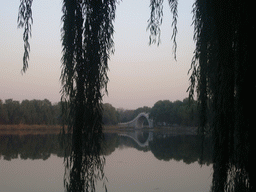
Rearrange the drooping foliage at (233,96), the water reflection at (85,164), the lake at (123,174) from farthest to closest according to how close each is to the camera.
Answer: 1. the lake at (123,174)
2. the drooping foliage at (233,96)
3. the water reflection at (85,164)

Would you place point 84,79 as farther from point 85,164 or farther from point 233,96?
point 233,96

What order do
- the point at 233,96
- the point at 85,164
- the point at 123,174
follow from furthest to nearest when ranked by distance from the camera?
1. the point at 123,174
2. the point at 233,96
3. the point at 85,164

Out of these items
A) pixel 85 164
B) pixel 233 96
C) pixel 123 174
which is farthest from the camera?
pixel 123 174

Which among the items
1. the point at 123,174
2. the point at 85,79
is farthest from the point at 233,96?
the point at 123,174

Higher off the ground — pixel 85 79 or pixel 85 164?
pixel 85 79

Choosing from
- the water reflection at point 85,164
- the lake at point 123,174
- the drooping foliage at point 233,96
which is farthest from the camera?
the lake at point 123,174

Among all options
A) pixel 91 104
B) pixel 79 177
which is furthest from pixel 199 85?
pixel 79 177

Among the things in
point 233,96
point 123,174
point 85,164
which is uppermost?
point 233,96

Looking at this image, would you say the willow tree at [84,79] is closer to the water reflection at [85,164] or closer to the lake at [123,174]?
the water reflection at [85,164]

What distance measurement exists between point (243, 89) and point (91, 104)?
71 centimetres

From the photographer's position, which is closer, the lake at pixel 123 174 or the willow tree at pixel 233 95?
the willow tree at pixel 233 95

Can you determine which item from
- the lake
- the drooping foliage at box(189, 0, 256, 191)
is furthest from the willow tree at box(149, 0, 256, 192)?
the lake

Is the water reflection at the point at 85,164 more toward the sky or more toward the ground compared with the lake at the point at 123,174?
more toward the sky

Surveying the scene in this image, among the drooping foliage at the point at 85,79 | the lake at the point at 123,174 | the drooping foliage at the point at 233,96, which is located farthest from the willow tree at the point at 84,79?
the lake at the point at 123,174
